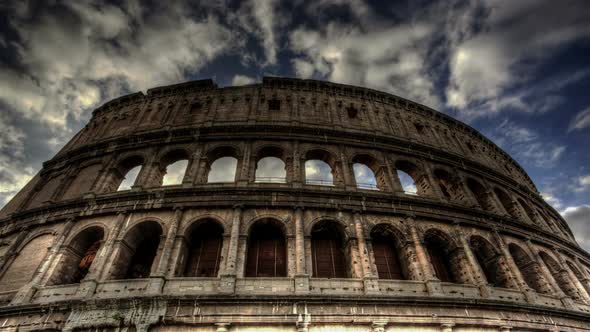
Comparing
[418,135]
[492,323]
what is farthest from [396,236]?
[418,135]

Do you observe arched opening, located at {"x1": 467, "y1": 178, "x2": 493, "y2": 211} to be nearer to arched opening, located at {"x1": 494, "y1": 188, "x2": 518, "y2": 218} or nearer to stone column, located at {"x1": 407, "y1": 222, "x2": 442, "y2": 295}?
arched opening, located at {"x1": 494, "y1": 188, "x2": 518, "y2": 218}

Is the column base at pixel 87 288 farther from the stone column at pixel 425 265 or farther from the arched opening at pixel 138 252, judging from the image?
the stone column at pixel 425 265

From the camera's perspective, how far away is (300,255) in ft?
30.9

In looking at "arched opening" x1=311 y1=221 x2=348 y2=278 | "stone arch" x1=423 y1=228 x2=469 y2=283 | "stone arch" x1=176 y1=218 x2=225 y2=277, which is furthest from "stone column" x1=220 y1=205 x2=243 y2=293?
"stone arch" x1=423 y1=228 x2=469 y2=283

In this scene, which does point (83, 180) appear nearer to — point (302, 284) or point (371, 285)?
point (302, 284)

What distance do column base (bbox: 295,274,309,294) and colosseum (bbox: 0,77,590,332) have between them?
0.03 m

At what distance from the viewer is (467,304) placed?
9.18 metres

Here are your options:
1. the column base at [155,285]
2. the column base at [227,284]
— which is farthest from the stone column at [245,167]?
the column base at [155,285]

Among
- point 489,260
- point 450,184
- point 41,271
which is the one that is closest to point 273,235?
point 41,271

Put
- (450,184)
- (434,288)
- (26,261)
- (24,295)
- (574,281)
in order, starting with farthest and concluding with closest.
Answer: (450,184)
(574,281)
(26,261)
(434,288)
(24,295)

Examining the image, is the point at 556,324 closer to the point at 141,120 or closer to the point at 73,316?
the point at 73,316

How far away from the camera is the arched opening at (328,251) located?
10016 millimetres

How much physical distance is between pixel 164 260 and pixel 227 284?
2436 mm

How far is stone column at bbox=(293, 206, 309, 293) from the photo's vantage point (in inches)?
343
